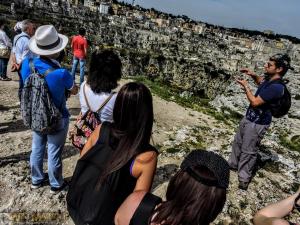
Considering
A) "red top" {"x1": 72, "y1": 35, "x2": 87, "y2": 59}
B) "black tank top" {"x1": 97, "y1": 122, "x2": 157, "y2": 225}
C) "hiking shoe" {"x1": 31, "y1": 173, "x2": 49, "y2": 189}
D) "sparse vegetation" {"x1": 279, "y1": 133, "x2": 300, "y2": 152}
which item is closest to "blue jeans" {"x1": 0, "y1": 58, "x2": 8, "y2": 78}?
"red top" {"x1": 72, "y1": 35, "x2": 87, "y2": 59}

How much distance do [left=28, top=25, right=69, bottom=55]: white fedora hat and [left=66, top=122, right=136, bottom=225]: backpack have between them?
1.80 metres

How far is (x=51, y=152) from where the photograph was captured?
166 inches

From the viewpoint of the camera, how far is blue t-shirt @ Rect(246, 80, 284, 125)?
190 inches

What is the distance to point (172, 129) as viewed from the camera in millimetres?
8211

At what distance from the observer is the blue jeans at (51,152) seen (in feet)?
13.7

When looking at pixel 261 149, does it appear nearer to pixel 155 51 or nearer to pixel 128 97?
pixel 128 97

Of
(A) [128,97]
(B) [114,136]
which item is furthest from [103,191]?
(A) [128,97]

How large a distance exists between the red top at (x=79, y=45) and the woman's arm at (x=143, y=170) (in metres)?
8.15

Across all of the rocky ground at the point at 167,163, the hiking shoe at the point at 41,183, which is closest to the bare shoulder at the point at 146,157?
the rocky ground at the point at 167,163

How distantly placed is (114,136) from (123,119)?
0.17 metres

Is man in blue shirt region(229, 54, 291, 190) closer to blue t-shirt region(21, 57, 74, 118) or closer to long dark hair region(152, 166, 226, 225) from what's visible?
blue t-shirt region(21, 57, 74, 118)

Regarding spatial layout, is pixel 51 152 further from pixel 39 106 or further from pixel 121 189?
pixel 121 189

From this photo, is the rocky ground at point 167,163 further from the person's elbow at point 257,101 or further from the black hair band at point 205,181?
the black hair band at point 205,181

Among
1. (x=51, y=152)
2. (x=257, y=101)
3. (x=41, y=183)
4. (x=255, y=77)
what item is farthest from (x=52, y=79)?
(x=255, y=77)
